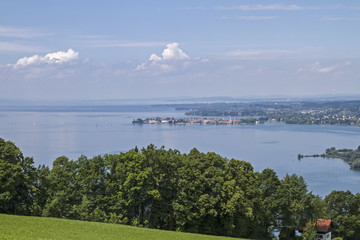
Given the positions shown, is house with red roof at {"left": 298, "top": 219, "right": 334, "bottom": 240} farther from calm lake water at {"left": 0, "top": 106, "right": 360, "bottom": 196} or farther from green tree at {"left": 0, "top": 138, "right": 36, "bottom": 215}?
calm lake water at {"left": 0, "top": 106, "right": 360, "bottom": 196}

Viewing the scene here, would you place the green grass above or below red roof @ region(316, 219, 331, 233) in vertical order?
above

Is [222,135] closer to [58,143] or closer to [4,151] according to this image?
[58,143]

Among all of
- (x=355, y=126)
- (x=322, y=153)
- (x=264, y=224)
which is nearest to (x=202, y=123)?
(x=355, y=126)

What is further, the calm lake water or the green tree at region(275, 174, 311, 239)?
the calm lake water

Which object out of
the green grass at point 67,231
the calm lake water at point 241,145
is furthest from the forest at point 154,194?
the calm lake water at point 241,145

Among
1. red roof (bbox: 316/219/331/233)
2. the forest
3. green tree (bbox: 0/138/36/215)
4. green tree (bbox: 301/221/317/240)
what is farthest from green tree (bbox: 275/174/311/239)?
green tree (bbox: 0/138/36/215)

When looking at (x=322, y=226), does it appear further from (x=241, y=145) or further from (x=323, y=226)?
(x=241, y=145)

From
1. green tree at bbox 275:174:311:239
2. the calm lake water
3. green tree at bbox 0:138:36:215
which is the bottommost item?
the calm lake water
